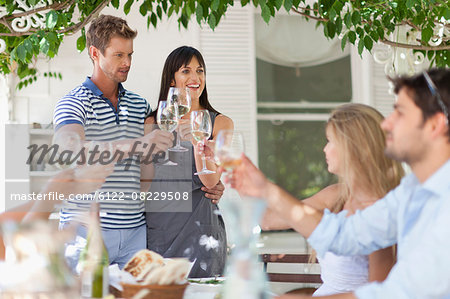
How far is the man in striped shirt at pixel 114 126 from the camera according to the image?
2375mm

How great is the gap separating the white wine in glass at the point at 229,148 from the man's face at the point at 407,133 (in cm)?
37

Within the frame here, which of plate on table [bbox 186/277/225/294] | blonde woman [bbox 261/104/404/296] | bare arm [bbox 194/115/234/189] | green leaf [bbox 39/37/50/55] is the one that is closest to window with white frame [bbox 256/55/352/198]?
bare arm [bbox 194/115/234/189]

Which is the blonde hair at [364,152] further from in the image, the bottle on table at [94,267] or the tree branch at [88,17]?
the tree branch at [88,17]

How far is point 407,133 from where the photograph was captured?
1.26 meters

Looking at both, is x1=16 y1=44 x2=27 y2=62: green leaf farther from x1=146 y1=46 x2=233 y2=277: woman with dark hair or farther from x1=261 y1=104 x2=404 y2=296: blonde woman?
x1=261 y1=104 x2=404 y2=296: blonde woman

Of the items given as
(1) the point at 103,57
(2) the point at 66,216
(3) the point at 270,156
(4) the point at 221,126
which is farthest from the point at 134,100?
(3) the point at 270,156

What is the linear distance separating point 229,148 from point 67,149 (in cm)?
110

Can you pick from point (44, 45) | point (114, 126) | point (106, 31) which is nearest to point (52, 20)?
point (44, 45)

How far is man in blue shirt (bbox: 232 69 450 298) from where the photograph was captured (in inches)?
45.0

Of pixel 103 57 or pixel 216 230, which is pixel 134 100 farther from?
pixel 216 230

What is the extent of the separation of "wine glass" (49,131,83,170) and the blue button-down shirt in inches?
45.1

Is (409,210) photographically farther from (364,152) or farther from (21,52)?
(21,52)

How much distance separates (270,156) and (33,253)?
4.93m

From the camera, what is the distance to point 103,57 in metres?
2.52
